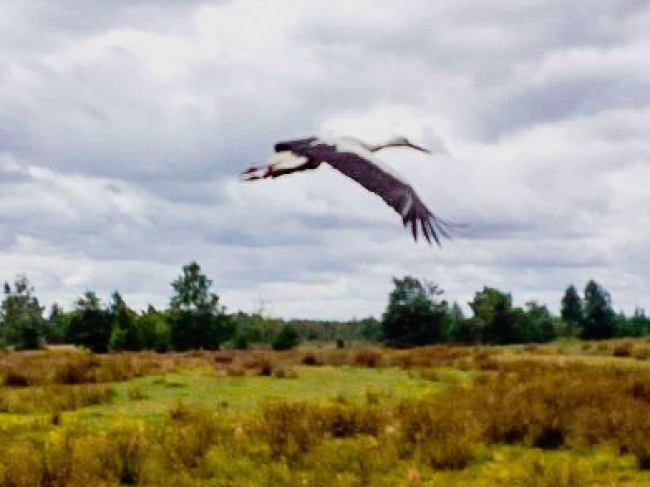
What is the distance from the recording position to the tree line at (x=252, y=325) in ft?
174

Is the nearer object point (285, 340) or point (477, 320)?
point (285, 340)

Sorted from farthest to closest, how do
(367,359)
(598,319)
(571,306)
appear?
(571,306)
(598,319)
(367,359)

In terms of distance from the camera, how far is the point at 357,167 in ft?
15.8

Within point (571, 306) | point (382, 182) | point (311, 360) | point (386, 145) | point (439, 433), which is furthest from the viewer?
point (571, 306)

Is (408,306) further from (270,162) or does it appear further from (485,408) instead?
(270,162)

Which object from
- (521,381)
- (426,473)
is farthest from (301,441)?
(521,381)

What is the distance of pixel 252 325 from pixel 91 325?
35065mm

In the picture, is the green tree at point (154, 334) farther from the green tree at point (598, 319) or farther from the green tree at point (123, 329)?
the green tree at point (598, 319)

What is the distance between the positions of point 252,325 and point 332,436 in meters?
76.1

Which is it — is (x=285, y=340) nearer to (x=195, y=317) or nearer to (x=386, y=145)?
(x=195, y=317)

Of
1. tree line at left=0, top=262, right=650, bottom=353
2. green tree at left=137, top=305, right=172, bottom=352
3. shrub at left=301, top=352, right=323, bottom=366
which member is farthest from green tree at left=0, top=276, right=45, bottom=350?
shrub at left=301, top=352, right=323, bottom=366

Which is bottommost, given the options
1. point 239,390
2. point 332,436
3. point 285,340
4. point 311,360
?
point 332,436

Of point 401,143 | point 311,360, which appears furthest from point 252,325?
point 401,143

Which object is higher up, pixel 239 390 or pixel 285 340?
pixel 285 340
